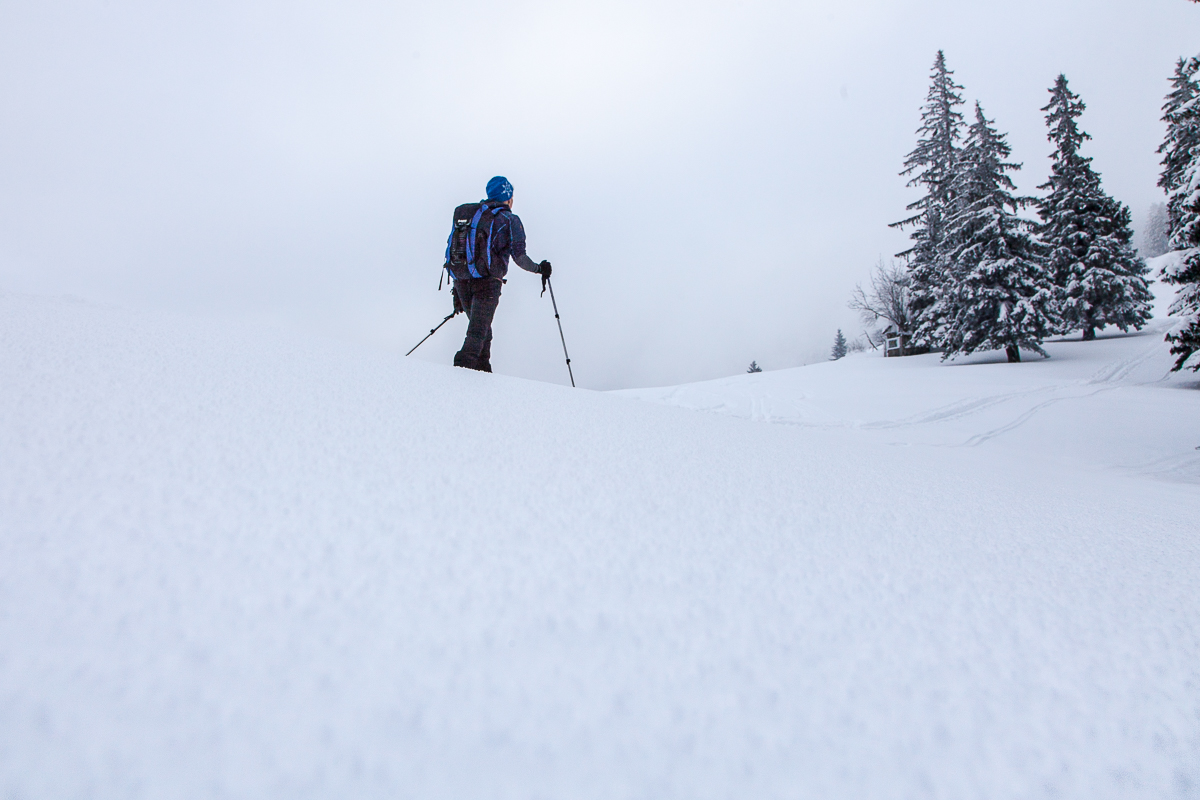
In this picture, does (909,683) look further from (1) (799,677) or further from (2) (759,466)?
(2) (759,466)

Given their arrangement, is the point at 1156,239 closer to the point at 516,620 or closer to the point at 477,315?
the point at 477,315

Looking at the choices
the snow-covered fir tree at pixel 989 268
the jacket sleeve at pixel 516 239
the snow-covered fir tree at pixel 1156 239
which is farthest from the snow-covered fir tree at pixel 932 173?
the snow-covered fir tree at pixel 1156 239

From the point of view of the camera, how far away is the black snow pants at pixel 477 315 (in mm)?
4211

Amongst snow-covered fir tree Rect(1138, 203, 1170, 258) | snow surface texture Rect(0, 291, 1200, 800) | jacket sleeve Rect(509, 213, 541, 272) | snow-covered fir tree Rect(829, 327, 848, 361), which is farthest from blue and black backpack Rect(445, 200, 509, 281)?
snow-covered fir tree Rect(1138, 203, 1170, 258)

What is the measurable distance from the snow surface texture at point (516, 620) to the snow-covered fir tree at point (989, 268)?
18911mm

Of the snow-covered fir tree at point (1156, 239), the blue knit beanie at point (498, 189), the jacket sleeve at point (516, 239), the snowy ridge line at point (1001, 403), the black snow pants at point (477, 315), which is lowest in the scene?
the snowy ridge line at point (1001, 403)

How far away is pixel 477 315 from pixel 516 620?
3610mm

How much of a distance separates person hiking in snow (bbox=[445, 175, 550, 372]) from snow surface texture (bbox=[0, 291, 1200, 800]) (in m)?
2.26

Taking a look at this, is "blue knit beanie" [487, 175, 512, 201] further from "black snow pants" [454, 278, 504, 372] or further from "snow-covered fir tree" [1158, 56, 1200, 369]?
"snow-covered fir tree" [1158, 56, 1200, 369]

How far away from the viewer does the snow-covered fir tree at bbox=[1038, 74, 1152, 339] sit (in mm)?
19766

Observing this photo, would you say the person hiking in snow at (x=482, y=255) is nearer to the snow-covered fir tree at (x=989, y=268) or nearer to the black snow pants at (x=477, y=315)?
the black snow pants at (x=477, y=315)

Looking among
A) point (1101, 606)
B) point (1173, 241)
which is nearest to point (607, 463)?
point (1101, 606)

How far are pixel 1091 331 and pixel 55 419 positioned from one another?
3008cm

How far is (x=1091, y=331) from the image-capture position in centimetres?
2073
